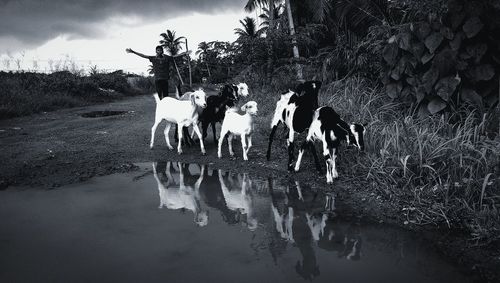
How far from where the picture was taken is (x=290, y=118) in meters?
6.13

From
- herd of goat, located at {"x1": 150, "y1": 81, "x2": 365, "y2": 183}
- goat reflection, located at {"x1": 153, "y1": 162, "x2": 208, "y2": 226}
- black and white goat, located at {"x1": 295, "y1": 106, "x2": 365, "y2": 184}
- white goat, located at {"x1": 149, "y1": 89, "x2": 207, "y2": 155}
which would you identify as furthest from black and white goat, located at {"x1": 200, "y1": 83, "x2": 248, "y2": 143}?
black and white goat, located at {"x1": 295, "y1": 106, "x2": 365, "y2": 184}

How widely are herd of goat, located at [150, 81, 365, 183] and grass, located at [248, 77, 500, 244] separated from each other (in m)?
0.49

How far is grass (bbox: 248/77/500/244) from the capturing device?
3.96m

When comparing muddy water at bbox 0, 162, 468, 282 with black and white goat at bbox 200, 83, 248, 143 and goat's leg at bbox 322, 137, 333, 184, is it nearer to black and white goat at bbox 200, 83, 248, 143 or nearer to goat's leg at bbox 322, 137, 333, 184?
goat's leg at bbox 322, 137, 333, 184

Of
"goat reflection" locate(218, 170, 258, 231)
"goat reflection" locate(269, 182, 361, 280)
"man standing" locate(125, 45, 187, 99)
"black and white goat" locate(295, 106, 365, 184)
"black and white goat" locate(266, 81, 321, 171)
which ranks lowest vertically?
"goat reflection" locate(269, 182, 361, 280)

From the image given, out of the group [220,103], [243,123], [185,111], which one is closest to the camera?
[243,123]

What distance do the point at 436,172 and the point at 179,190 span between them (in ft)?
11.7

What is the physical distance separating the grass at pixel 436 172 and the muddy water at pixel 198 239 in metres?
0.59

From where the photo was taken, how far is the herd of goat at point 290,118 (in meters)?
5.43

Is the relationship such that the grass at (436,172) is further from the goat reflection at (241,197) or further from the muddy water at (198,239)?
the goat reflection at (241,197)

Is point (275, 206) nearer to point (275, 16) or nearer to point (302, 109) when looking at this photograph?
point (302, 109)

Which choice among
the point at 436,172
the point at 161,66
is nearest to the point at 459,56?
the point at 436,172

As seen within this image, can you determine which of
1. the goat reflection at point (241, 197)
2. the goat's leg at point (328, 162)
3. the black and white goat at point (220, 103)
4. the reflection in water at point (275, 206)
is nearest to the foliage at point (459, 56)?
the goat's leg at point (328, 162)

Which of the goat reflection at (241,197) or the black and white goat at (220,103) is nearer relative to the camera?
the goat reflection at (241,197)
